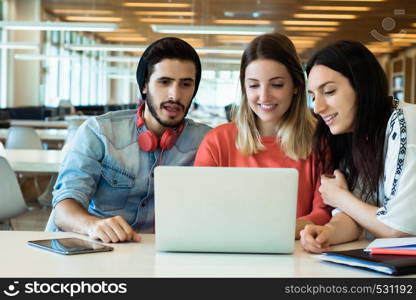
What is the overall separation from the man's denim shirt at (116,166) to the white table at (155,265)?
2.02 ft

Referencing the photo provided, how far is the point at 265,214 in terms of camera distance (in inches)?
64.6

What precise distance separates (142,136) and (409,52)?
7.21 metres

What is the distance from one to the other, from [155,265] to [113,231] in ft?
1.07

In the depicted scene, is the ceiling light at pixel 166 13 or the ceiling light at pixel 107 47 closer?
the ceiling light at pixel 166 13

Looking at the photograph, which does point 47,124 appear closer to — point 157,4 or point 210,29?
point 157,4

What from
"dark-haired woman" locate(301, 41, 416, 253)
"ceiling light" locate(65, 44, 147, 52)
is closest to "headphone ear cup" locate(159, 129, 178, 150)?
"dark-haired woman" locate(301, 41, 416, 253)

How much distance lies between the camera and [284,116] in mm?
2463

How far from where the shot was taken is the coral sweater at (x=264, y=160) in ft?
7.77

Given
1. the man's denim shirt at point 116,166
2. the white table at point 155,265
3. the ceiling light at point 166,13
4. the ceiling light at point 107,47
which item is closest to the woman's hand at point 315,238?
the white table at point 155,265

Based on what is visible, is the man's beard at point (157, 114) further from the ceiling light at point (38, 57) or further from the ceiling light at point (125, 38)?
the ceiling light at point (38, 57)

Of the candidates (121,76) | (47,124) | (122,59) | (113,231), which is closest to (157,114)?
(113,231)

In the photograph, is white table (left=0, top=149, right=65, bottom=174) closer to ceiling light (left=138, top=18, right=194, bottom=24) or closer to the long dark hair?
the long dark hair

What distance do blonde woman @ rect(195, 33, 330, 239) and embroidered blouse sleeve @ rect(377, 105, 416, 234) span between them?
42 centimetres

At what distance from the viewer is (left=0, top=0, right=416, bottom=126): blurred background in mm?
8672
